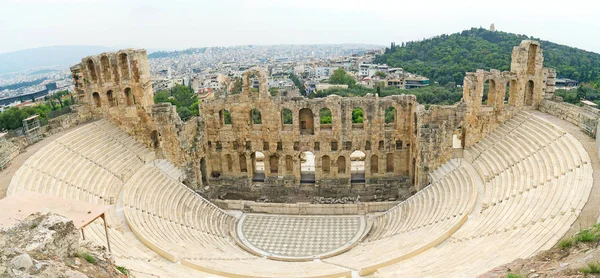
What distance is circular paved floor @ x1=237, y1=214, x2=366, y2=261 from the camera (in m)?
22.6

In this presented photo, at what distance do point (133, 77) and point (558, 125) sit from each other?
28.8 m

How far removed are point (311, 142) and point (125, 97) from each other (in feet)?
47.3

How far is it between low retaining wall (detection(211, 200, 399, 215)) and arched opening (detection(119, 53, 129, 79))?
12623 millimetres

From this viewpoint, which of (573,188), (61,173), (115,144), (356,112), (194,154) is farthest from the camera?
(356,112)

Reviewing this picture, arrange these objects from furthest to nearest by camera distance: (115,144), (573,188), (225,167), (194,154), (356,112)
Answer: (356,112)
(225,167)
(194,154)
(115,144)
(573,188)

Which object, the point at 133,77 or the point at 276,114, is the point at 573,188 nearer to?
the point at 276,114

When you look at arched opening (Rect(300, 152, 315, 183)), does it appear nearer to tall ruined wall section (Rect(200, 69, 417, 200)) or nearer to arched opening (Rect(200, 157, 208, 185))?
tall ruined wall section (Rect(200, 69, 417, 200))

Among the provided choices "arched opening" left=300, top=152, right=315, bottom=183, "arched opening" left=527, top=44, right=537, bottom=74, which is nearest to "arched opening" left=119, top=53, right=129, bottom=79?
"arched opening" left=300, top=152, right=315, bottom=183

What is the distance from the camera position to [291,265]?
20.2 metres

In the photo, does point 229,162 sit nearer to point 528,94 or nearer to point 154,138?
point 154,138

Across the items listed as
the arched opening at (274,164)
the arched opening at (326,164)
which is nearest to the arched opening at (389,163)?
the arched opening at (326,164)

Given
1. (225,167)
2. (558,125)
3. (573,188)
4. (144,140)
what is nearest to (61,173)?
(144,140)

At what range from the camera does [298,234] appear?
2464 cm

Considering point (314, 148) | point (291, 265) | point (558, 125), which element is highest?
point (558, 125)
